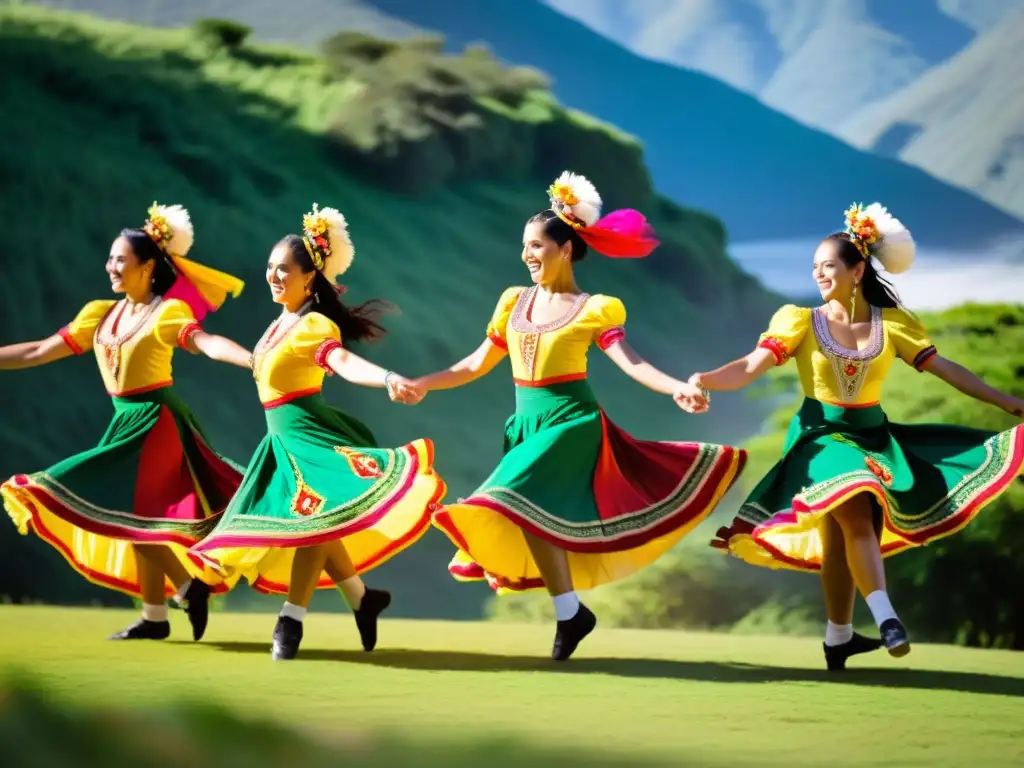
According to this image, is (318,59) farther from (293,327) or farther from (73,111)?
(293,327)

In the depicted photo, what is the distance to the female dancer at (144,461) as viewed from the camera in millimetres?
5039

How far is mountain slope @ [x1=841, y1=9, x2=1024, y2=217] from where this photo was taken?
444 inches

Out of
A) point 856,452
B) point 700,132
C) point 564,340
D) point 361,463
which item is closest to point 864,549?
point 856,452

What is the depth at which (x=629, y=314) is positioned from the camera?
42.4 feet

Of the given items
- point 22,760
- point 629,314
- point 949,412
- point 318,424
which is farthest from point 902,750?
point 629,314

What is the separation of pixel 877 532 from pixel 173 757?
2.44 metres

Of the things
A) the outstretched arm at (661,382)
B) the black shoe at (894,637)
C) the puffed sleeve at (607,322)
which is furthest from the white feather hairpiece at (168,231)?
the black shoe at (894,637)

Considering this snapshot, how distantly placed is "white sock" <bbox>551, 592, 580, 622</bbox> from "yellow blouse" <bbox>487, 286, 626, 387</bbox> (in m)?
0.68

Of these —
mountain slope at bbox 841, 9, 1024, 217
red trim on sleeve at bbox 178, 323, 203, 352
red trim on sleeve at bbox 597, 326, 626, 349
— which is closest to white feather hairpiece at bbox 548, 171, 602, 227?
red trim on sleeve at bbox 597, 326, 626, 349

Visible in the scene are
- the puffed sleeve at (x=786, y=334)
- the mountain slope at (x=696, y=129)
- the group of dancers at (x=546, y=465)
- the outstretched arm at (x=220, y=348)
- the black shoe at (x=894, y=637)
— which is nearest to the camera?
the black shoe at (x=894, y=637)

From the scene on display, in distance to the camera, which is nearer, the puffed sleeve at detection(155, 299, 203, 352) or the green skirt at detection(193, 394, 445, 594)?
the green skirt at detection(193, 394, 445, 594)

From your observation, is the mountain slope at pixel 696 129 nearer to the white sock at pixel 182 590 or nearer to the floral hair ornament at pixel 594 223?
the floral hair ornament at pixel 594 223

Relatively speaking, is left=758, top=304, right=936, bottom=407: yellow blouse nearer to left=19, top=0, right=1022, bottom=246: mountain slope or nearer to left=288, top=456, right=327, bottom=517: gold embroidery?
left=288, top=456, right=327, bottom=517: gold embroidery

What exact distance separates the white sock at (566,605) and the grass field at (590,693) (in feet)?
0.55
